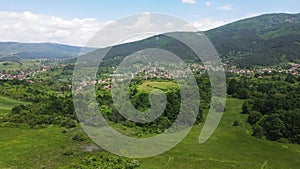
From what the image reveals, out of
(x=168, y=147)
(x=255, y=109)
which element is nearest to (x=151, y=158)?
(x=168, y=147)

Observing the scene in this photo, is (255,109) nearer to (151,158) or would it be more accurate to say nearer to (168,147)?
(168,147)

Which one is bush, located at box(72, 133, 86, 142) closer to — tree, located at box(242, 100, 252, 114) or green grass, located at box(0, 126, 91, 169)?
green grass, located at box(0, 126, 91, 169)

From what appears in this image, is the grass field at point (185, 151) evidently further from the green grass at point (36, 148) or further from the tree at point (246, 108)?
the tree at point (246, 108)

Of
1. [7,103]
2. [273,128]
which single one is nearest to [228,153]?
[273,128]

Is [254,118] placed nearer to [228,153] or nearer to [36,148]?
[228,153]

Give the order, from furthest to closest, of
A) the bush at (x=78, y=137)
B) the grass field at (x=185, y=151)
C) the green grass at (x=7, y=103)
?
the green grass at (x=7, y=103)
the bush at (x=78, y=137)
the grass field at (x=185, y=151)

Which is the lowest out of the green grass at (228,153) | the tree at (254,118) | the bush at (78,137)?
the green grass at (228,153)

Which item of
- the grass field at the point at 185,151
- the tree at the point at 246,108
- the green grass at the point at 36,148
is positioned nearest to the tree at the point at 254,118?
the grass field at the point at 185,151

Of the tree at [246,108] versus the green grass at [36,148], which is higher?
the tree at [246,108]
